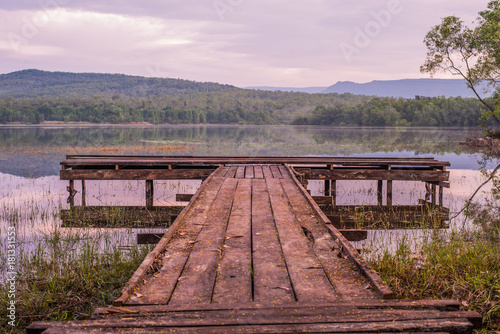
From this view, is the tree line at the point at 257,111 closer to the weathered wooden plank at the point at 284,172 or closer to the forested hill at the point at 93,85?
the forested hill at the point at 93,85

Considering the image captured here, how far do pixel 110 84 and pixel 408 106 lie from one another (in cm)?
10866

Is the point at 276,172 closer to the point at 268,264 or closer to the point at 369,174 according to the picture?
the point at 369,174

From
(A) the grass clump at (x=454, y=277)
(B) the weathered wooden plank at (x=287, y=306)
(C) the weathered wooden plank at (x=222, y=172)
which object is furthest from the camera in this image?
(C) the weathered wooden plank at (x=222, y=172)

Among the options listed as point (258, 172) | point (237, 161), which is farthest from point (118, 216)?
point (237, 161)

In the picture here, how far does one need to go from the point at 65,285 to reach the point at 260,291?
10.3 ft

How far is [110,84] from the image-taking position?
14938cm

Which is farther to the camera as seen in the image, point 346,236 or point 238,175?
point 238,175

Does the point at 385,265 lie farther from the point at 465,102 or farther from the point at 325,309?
the point at 465,102

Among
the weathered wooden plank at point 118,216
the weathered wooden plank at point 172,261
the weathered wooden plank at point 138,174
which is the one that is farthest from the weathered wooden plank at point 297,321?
the weathered wooden plank at point 138,174

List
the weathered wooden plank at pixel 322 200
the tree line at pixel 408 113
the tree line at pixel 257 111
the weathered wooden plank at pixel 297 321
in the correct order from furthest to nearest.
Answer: the tree line at pixel 257 111
the tree line at pixel 408 113
the weathered wooden plank at pixel 322 200
the weathered wooden plank at pixel 297 321

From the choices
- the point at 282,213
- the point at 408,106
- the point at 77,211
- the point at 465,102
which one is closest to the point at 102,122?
the point at 408,106

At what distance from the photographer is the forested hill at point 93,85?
141 meters

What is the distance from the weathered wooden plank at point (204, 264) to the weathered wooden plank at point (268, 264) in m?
0.36

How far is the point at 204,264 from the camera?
376 centimetres
